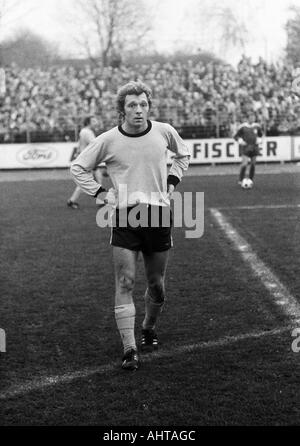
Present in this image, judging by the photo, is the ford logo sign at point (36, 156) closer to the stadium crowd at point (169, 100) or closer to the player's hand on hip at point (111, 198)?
the stadium crowd at point (169, 100)

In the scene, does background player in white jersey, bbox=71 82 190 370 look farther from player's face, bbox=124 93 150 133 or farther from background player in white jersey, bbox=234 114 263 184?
background player in white jersey, bbox=234 114 263 184

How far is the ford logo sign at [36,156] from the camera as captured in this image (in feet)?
96.2

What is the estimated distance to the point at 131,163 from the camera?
572 centimetres

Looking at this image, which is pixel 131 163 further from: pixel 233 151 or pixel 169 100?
pixel 169 100

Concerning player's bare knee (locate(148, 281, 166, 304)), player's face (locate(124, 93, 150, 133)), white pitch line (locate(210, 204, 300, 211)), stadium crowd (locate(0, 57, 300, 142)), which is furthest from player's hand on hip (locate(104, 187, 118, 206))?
stadium crowd (locate(0, 57, 300, 142))

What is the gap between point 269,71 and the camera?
32.9m

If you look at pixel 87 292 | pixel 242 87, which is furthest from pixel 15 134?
pixel 87 292

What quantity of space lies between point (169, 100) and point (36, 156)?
5.72 m

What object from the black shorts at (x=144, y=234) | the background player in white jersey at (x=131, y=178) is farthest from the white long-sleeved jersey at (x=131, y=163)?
the black shorts at (x=144, y=234)

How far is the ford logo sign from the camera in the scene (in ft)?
96.2

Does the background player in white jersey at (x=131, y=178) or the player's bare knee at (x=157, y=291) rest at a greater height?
the background player in white jersey at (x=131, y=178)

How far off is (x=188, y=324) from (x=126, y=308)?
120 centimetres

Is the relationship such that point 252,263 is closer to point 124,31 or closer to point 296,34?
point 296,34

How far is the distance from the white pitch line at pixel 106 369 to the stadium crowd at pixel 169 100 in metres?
23.8
